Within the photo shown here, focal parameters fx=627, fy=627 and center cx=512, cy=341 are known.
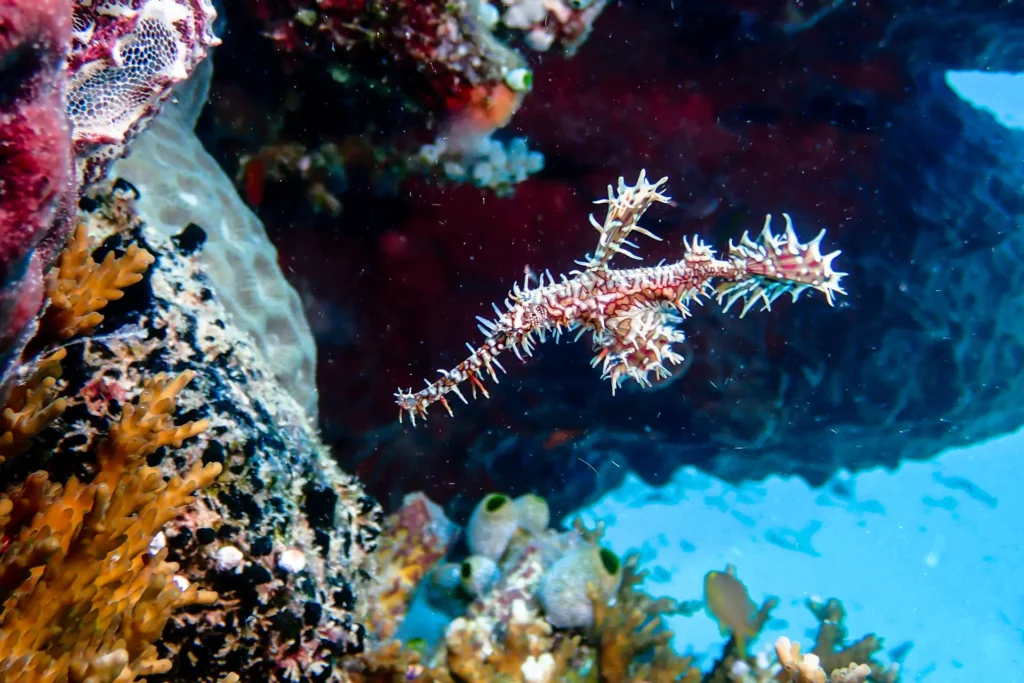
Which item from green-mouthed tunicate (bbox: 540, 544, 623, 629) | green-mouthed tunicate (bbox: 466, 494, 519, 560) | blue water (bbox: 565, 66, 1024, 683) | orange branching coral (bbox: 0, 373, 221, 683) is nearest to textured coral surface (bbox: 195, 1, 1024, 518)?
green-mouthed tunicate (bbox: 466, 494, 519, 560)

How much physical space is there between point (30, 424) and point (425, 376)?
3501 millimetres

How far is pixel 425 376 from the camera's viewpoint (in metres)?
5.74

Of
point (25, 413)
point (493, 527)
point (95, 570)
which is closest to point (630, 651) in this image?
point (493, 527)

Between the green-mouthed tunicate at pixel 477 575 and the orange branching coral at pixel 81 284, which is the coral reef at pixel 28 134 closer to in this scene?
the orange branching coral at pixel 81 284

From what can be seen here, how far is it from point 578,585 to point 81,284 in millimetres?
4194

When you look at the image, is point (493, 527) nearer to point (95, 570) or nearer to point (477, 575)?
point (477, 575)

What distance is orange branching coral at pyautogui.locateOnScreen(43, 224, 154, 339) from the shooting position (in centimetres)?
261

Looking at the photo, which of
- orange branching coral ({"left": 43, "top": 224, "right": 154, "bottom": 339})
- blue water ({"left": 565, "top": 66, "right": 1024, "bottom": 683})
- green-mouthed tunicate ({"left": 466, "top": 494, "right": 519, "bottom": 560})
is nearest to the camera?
orange branching coral ({"left": 43, "top": 224, "right": 154, "bottom": 339})

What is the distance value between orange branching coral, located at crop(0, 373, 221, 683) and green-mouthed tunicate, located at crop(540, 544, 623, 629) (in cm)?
324

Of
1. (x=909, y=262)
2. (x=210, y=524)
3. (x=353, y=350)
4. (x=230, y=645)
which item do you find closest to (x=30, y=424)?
(x=210, y=524)

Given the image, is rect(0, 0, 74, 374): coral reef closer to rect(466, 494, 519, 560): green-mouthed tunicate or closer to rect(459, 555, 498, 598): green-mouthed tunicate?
rect(459, 555, 498, 598): green-mouthed tunicate

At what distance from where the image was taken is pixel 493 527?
6.23m

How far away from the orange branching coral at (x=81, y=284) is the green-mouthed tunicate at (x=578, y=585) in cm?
397

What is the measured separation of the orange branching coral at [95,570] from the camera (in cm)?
211
